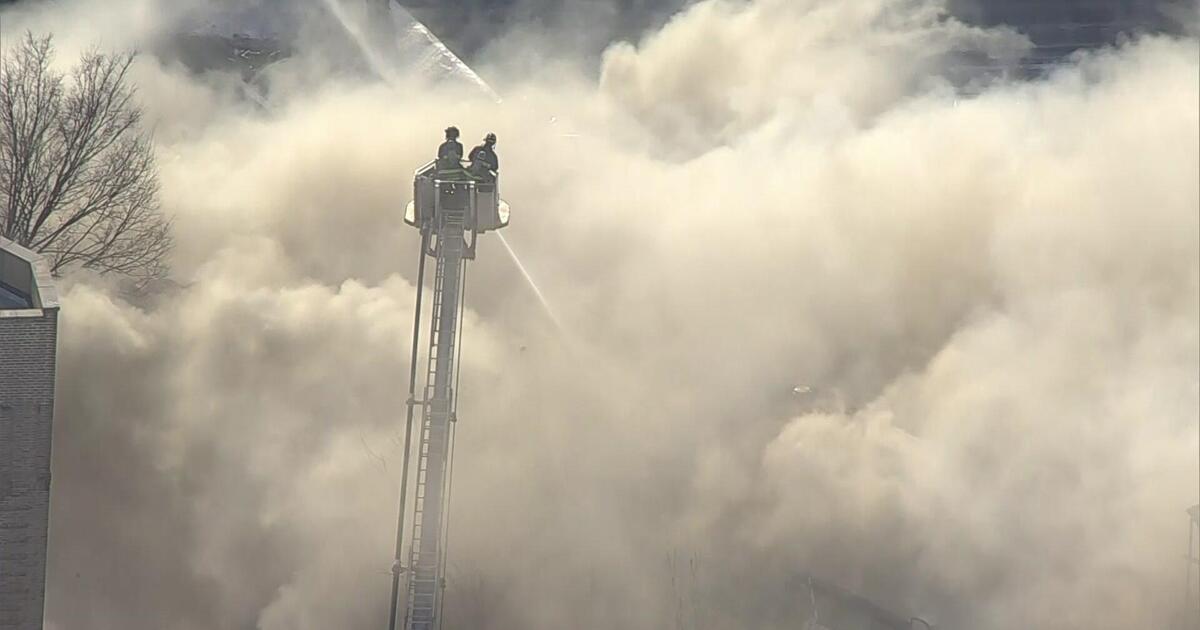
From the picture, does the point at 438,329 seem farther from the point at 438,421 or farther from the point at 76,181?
the point at 76,181

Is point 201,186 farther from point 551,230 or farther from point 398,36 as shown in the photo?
point 398,36

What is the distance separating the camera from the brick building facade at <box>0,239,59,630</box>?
527 inches

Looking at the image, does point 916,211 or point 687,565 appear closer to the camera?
point 687,565

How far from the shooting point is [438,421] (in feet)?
47.8

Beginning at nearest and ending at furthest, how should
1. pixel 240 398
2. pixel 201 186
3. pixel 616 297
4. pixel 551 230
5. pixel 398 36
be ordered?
pixel 240 398, pixel 616 297, pixel 551 230, pixel 201 186, pixel 398 36

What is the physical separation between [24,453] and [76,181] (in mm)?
12262

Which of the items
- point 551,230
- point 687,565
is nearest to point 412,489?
point 687,565

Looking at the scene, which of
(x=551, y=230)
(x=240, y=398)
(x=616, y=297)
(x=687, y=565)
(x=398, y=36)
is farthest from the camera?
(x=398, y=36)

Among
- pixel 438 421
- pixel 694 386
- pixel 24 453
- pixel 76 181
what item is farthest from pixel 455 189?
pixel 76 181

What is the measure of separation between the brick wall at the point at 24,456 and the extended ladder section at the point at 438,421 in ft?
9.81

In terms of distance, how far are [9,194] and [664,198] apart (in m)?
9.36

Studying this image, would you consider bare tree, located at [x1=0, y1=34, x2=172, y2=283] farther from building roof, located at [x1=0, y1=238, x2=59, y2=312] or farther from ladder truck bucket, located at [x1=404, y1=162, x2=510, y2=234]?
ladder truck bucket, located at [x1=404, y1=162, x2=510, y2=234]

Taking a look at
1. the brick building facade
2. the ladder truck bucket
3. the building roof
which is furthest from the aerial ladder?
the building roof

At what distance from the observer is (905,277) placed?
22438mm
